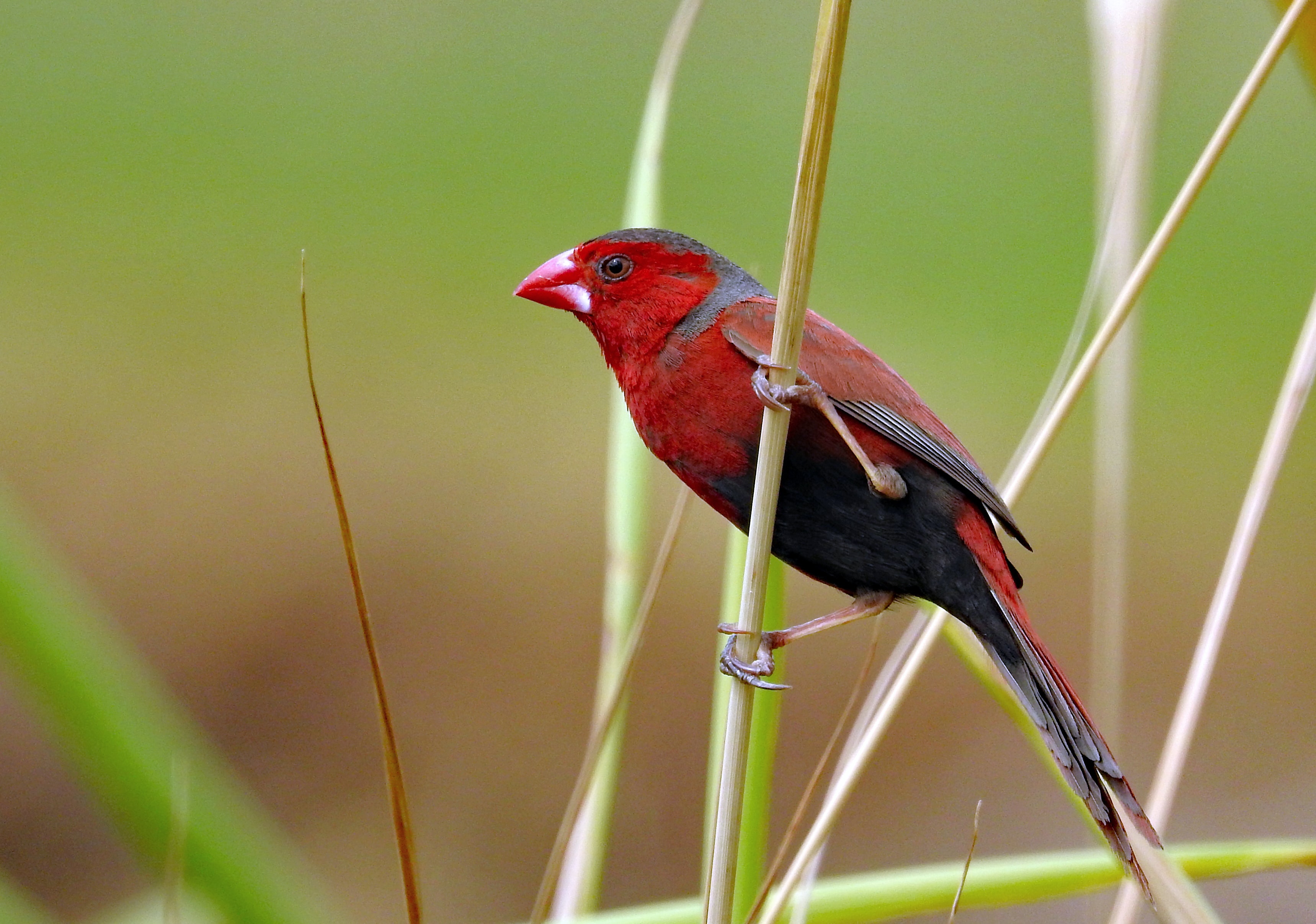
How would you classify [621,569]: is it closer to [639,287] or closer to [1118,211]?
[639,287]

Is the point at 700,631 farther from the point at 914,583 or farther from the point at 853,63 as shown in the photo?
the point at 853,63

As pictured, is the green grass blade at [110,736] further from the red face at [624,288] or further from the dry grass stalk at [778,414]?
the red face at [624,288]

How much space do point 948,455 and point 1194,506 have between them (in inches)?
179

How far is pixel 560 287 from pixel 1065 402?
31.4 inches

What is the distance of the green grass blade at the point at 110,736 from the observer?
3.21 feet

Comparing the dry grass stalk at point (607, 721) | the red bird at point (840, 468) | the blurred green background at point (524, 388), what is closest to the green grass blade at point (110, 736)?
the dry grass stalk at point (607, 721)

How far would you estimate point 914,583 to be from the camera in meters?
1.57

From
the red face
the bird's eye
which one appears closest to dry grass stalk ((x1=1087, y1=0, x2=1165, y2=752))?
the red face

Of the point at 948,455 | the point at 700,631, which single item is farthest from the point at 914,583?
the point at 700,631

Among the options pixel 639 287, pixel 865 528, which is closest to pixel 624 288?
pixel 639 287

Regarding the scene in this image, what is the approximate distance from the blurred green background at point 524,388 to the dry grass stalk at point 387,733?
10.0 ft

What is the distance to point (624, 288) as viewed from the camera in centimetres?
174

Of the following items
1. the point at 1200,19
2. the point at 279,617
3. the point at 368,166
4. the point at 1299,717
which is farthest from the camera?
the point at 368,166

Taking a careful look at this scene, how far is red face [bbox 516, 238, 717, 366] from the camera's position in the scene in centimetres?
167
